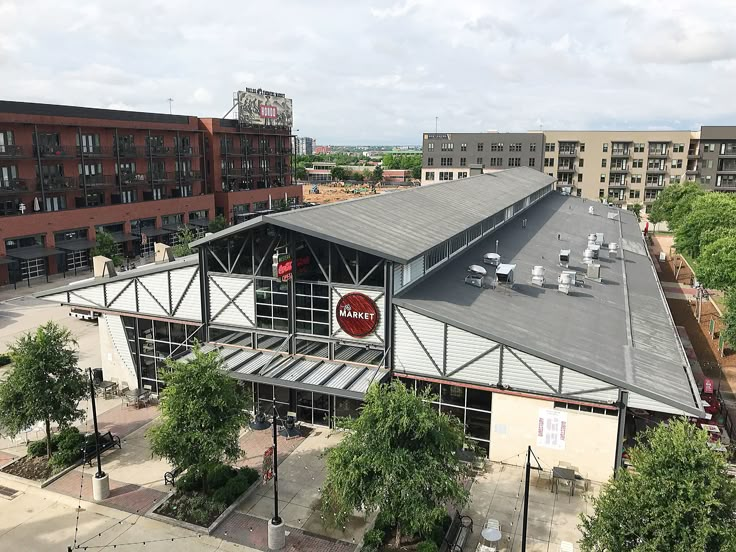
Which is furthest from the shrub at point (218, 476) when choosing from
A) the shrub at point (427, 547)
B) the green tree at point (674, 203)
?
the green tree at point (674, 203)

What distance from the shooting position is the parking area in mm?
22234

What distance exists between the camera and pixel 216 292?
32750 millimetres

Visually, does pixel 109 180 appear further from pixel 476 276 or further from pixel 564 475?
pixel 564 475

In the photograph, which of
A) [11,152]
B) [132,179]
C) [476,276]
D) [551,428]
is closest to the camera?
[551,428]

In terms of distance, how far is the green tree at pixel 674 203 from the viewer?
89.1m

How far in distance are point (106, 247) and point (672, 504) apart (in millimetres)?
67626

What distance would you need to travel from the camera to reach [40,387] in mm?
26438

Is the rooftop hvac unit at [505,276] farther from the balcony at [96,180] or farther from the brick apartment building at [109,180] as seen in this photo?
the balcony at [96,180]

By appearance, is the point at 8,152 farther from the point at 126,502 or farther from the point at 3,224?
the point at 126,502

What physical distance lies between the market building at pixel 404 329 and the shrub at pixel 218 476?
15.3 ft

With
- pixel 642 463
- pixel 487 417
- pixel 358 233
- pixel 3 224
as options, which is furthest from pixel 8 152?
pixel 642 463

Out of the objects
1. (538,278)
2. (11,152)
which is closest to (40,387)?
(538,278)

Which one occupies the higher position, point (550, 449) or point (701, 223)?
point (701, 223)

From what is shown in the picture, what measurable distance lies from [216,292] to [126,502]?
39.1 ft
